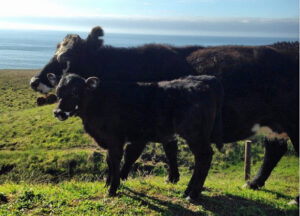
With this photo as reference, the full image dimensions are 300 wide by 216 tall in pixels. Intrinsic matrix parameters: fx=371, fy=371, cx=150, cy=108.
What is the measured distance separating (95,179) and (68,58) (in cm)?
517

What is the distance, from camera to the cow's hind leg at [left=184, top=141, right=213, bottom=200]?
6.57 metres

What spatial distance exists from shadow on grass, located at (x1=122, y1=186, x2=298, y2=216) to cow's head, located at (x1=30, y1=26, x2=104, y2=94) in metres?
3.21

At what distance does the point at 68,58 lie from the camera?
8609 millimetres

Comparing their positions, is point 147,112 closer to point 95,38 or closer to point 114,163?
point 114,163

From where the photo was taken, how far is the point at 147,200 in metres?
6.71

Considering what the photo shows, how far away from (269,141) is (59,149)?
10.1 m

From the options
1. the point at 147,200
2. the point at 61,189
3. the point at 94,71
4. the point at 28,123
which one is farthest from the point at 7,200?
the point at 28,123

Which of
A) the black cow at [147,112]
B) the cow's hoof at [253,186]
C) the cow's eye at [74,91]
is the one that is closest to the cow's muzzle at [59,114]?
the black cow at [147,112]

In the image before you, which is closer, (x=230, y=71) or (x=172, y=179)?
(x=230, y=71)

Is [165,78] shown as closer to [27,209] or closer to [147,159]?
[27,209]

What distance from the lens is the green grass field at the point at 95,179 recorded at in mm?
6348

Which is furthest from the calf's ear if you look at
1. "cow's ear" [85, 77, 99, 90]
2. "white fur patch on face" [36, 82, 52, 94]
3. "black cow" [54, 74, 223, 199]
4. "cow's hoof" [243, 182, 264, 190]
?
"cow's hoof" [243, 182, 264, 190]

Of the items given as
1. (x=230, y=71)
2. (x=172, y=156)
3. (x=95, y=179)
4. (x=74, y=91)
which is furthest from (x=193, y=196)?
(x=95, y=179)

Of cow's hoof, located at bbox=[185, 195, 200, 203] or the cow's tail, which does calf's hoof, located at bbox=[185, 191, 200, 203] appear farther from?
the cow's tail
